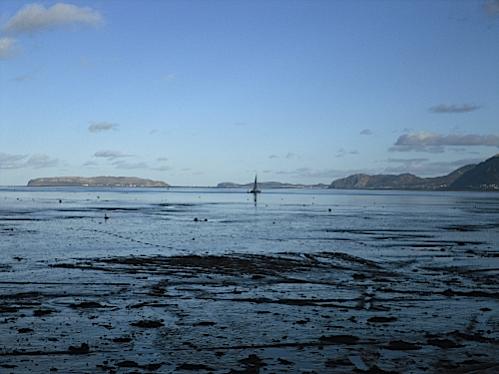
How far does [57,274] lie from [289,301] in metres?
10.9

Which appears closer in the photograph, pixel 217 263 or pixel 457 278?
pixel 457 278

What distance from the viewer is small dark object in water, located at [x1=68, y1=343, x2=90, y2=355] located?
1286cm

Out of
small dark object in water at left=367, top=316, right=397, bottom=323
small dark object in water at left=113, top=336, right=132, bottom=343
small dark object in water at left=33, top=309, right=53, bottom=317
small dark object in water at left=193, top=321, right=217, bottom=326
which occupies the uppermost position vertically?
small dark object in water at left=33, top=309, right=53, bottom=317

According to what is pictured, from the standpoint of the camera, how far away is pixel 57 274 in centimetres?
2467

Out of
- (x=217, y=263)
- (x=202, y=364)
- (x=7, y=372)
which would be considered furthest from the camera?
(x=217, y=263)

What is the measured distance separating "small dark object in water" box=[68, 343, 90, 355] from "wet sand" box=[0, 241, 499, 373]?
0.02m

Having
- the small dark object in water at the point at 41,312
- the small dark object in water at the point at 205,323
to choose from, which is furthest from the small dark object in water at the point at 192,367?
the small dark object in water at the point at 41,312

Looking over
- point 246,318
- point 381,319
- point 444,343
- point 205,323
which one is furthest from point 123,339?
point 444,343

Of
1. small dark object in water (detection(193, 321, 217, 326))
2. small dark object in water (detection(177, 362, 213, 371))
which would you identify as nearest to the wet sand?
small dark object in water (detection(177, 362, 213, 371))

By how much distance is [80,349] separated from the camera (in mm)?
13062

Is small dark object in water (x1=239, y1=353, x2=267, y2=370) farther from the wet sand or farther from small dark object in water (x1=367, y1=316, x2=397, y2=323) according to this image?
small dark object in water (x1=367, y1=316, x2=397, y2=323)

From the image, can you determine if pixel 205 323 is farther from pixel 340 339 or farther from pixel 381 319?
pixel 381 319

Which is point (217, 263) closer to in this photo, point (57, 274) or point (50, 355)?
point (57, 274)

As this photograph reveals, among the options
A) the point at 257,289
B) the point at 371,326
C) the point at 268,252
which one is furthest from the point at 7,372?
the point at 268,252
